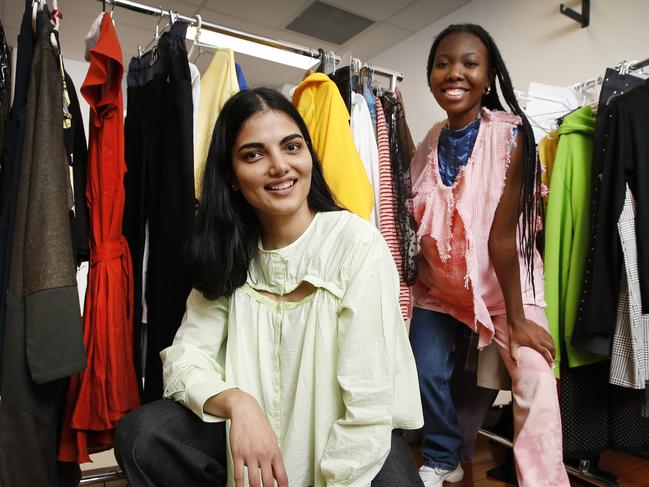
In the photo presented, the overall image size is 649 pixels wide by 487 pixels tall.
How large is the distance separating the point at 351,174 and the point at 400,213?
0.72 feet

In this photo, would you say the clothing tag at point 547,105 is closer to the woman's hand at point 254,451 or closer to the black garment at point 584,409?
the black garment at point 584,409

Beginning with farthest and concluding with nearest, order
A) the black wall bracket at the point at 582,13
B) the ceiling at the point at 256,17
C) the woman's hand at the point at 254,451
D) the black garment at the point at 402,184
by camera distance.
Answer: the ceiling at the point at 256,17, the black wall bracket at the point at 582,13, the black garment at the point at 402,184, the woman's hand at the point at 254,451

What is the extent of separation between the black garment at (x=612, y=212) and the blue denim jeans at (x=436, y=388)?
0.40 meters

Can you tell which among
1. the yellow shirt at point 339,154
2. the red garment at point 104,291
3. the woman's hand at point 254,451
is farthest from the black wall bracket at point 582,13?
the woman's hand at point 254,451

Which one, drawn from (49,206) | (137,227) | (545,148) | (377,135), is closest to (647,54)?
(545,148)

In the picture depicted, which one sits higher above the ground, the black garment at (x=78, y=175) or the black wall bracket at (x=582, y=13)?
the black wall bracket at (x=582, y=13)

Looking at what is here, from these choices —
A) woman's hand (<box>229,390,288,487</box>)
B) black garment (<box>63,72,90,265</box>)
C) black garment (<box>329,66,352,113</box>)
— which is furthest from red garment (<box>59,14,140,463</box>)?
black garment (<box>329,66,352,113</box>)

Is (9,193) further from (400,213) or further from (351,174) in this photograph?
(400,213)

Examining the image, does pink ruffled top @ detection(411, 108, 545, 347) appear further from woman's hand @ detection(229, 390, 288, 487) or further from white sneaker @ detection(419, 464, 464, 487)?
woman's hand @ detection(229, 390, 288, 487)

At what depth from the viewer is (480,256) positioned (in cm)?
143

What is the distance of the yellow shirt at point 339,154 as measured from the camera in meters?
1.39

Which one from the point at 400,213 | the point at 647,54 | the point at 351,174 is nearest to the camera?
the point at 351,174

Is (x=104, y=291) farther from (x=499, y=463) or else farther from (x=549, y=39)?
(x=549, y=39)

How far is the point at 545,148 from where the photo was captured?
74.3 inches
